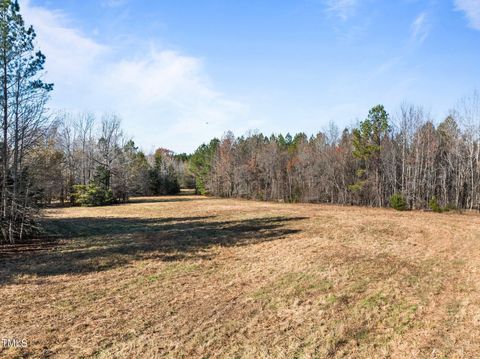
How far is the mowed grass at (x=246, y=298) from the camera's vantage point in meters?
4.65

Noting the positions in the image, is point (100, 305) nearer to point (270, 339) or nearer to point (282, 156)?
point (270, 339)

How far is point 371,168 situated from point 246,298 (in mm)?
31771

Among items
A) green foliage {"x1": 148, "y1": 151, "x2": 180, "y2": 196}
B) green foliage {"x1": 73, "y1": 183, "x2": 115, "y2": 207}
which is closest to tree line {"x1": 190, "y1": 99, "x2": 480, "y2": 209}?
green foliage {"x1": 148, "y1": 151, "x2": 180, "y2": 196}

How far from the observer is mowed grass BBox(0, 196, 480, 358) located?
4648 mm

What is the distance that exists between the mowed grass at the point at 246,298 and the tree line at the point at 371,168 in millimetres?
19931

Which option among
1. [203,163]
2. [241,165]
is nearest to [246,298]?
[241,165]

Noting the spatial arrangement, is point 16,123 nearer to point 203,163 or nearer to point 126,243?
point 126,243

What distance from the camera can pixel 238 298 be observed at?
653cm

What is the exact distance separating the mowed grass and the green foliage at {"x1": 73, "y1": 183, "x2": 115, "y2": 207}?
23459mm

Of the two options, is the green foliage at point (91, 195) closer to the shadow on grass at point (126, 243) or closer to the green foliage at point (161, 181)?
the shadow on grass at point (126, 243)

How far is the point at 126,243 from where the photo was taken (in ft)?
40.4

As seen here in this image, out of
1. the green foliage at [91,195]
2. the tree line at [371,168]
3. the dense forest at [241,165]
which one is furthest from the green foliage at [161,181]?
the green foliage at [91,195]

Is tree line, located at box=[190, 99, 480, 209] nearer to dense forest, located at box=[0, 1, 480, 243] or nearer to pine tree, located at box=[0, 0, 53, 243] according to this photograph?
dense forest, located at box=[0, 1, 480, 243]

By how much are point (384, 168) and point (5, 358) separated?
34.4m
